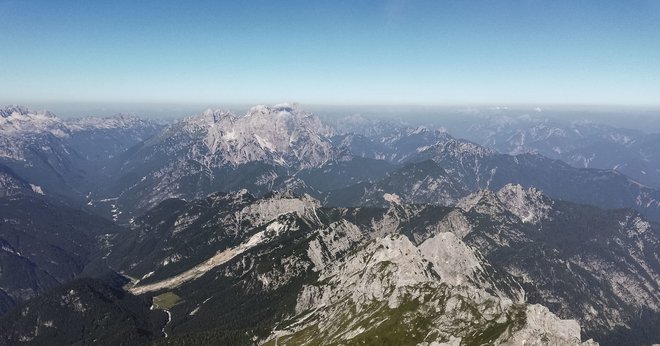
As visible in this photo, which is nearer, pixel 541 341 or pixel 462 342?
pixel 541 341

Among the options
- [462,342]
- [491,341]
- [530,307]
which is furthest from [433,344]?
[530,307]

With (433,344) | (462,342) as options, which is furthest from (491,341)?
(433,344)

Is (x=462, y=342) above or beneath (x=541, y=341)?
beneath

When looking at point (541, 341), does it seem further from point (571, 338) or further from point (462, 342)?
point (462, 342)

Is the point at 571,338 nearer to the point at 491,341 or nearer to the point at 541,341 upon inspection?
the point at 541,341

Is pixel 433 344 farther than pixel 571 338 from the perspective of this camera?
Yes

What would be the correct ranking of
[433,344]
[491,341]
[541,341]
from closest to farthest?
[541,341] → [491,341] → [433,344]

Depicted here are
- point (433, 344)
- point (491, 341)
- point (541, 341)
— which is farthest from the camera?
point (433, 344)

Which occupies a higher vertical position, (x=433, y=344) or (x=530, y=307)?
(x=530, y=307)

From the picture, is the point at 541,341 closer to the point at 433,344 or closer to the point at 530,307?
the point at 530,307
